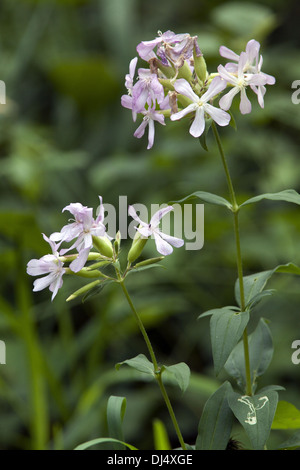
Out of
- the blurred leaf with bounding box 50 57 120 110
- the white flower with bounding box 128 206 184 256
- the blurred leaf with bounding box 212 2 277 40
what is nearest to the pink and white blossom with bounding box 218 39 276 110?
the white flower with bounding box 128 206 184 256

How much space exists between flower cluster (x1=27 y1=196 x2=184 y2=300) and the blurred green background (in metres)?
0.56

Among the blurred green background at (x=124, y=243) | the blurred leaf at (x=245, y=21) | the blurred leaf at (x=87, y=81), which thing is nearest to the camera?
the blurred green background at (x=124, y=243)

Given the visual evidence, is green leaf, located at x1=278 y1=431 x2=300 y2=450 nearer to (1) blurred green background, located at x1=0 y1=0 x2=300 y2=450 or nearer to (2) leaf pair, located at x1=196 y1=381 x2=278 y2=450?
(2) leaf pair, located at x1=196 y1=381 x2=278 y2=450

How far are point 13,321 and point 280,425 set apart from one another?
701 millimetres

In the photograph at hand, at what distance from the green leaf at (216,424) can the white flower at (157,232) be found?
152 millimetres

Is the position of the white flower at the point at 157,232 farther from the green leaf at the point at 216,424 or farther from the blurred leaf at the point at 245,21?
the blurred leaf at the point at 245,21

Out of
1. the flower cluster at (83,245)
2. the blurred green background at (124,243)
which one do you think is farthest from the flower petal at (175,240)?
the blurred green background at (124,243)

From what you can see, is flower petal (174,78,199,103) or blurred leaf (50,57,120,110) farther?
blurred leaf (50,57,120,110)

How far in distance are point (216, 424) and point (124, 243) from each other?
1.13 meters

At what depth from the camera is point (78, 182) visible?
6.08 ft

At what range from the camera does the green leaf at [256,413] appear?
0.49m

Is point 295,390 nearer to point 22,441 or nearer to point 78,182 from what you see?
point 22,441

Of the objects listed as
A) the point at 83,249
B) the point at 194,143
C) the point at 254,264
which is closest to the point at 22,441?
the point at 254,264

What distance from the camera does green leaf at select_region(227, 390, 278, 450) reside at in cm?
49
